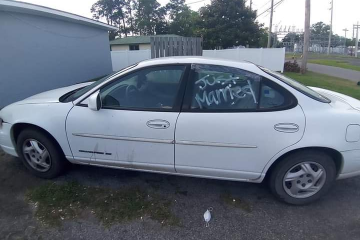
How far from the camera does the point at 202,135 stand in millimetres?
2475

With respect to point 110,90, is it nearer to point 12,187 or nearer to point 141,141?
point 141,141

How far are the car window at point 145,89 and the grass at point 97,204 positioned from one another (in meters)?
1.06

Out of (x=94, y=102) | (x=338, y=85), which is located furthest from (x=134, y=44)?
(x=94, y=102)

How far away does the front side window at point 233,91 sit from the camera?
244 centimetres

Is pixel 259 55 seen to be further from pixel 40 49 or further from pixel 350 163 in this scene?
pixel 350 163

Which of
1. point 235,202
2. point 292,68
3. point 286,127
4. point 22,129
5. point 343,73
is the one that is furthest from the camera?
point 343,73

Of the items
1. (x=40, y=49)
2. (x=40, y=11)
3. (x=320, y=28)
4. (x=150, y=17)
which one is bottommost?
(x=40, y=49)

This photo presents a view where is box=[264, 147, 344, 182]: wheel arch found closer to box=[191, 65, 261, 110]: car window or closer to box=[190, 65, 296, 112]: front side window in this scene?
box=[190, 65, 296, 112]: front side window

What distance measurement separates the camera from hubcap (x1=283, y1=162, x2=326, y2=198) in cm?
250

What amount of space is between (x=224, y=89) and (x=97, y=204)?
1898 millimetres

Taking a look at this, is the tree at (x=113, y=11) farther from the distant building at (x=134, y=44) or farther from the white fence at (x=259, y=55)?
the white fence at (x=259, y=55)

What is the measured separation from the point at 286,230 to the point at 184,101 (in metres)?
1.63

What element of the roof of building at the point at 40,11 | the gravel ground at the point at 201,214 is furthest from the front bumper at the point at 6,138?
the roof of building at the point at 40,11

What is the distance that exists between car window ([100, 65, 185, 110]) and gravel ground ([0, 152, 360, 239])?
1.07 metres
